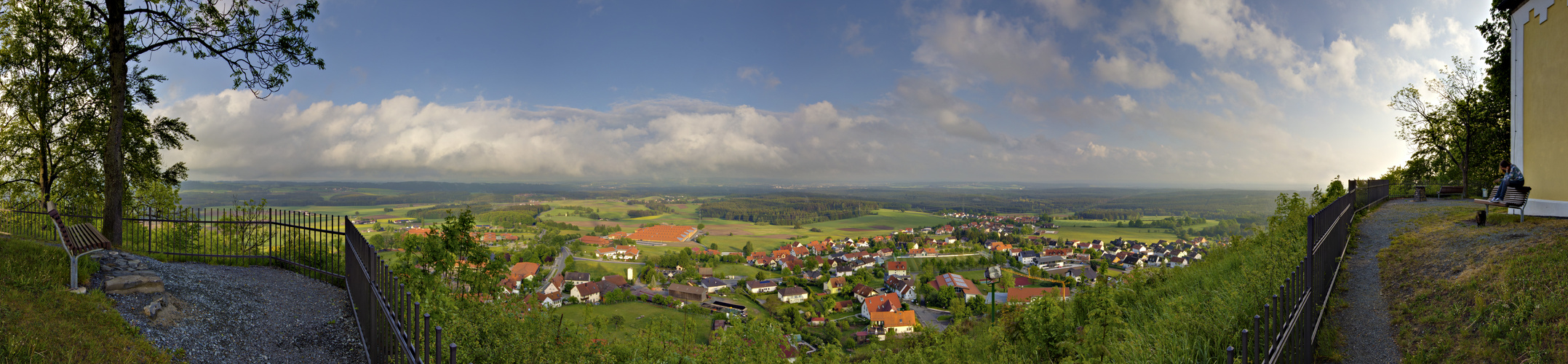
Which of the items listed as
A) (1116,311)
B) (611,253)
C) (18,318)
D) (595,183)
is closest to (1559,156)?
(1116,311)

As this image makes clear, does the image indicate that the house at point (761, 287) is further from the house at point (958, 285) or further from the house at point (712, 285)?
the house at point (958, 285)

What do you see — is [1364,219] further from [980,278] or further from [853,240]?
[853,240]

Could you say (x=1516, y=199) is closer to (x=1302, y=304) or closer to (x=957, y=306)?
(x=1302, y=304)

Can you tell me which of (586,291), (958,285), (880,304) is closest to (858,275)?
(958,285)

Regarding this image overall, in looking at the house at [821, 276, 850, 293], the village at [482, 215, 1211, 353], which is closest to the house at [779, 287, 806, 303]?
the village at [482, 215, 1211, 353]

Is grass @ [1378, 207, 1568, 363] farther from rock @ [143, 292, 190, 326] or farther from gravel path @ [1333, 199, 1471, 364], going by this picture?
rock @ [143, 292, 190, 326]

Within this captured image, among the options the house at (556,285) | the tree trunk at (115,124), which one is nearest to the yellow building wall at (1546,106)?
the tree trunk at (115,124)

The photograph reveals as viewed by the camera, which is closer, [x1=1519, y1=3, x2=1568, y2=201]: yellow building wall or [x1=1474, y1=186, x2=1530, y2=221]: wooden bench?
[x1=1474, y1=186, x2=1530, y2=221]: wooden bench
